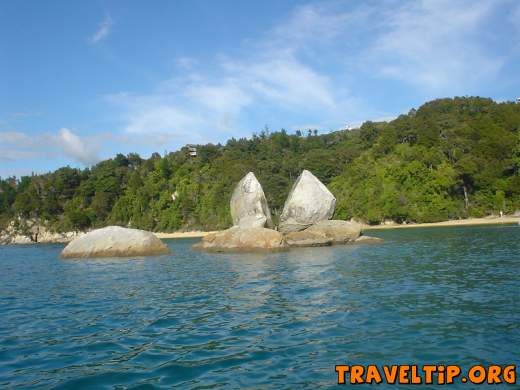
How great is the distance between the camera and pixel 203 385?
20.6ft

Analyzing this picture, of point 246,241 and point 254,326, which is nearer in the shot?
point 254,326

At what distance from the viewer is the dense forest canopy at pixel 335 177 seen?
66062mm

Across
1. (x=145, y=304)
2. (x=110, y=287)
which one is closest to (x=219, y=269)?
(x=110, y=287)

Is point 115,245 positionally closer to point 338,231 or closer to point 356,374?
point 338,231

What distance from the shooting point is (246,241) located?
30.2m

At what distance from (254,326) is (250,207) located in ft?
86.6

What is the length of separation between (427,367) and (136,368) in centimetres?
449

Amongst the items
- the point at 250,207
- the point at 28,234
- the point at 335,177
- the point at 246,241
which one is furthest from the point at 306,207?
the point at 28,234

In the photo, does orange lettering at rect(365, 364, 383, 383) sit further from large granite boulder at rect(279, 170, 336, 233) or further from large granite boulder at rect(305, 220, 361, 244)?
large granite boulder at rect(279, 170, 336, 233)

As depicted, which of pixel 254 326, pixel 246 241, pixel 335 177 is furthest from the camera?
pixel 335 177

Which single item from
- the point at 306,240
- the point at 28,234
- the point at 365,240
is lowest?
the point at 365,240

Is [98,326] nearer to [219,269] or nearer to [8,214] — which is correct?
[219,269]

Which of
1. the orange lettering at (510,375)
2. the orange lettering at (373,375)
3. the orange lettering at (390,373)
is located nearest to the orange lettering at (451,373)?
the orange lettering at (510,375)

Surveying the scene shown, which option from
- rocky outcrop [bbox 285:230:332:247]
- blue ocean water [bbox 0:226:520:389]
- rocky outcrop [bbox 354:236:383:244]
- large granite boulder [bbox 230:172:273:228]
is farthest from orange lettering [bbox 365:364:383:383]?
large granite boulder [bbox 230:172:273:228]
